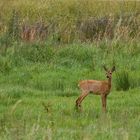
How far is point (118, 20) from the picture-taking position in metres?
17.5

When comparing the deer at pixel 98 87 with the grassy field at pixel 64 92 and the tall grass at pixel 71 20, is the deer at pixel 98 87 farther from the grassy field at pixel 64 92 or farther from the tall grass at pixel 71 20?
the tall grass at pixel 71 20

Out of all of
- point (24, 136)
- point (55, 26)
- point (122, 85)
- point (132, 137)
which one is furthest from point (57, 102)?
point (55, 26)

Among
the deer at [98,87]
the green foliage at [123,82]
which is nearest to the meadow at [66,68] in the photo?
the green foliage at [123,82]

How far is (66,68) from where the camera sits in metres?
14.4

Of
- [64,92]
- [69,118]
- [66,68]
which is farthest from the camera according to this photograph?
[66,68]

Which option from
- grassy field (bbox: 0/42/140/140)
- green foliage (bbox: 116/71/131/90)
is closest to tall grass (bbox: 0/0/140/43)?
grassy field (bbox: 0/42/140/140)

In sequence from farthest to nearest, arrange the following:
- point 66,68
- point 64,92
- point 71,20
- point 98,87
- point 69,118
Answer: point 71,20 → point 66,68 → point 64,92 → point 98,87 → point 69,118

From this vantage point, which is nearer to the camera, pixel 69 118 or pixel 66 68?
pixel 69 118

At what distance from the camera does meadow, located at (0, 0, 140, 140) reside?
8734 mm

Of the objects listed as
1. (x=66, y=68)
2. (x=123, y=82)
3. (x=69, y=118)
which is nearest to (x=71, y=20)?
(x=66, y=68)

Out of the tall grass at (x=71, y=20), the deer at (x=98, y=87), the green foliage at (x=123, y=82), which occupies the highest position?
the deer at (x=98, y=87)

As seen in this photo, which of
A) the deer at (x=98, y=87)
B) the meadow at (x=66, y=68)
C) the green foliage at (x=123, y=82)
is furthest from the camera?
the green foliage at (x=123, y=82)

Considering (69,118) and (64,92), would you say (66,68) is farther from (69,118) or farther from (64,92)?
(69,118)

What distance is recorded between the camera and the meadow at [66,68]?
344 inches
